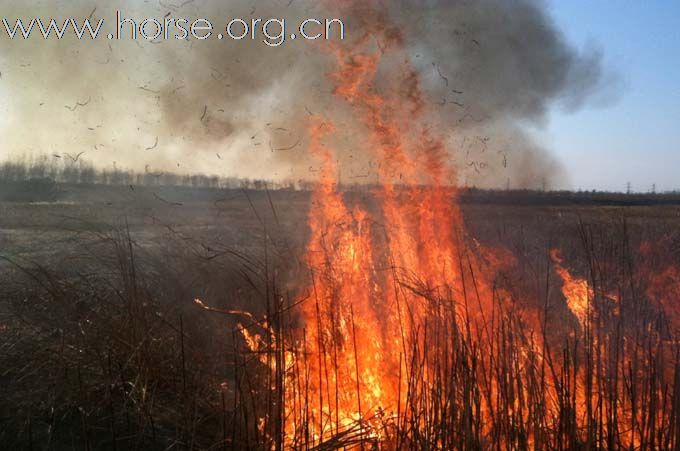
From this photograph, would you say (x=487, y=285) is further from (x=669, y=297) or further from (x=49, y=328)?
(x=49, y=328)

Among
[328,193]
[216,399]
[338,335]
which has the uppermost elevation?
[328,193]

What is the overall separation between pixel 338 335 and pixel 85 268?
511cm

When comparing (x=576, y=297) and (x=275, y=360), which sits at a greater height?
(x=576, y=297)

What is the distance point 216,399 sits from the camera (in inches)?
186

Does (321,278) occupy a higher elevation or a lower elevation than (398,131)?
lower

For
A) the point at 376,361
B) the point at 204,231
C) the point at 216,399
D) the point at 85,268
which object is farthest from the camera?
the point at 204,231

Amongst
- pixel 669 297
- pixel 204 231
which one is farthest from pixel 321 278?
pixel 204 231

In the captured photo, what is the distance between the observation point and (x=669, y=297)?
744 cm

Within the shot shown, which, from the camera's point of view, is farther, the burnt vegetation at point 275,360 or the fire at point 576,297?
the fire at point 576,297

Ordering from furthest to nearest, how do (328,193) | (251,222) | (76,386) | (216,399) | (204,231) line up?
(251,222), (204,231), (328,193), (216,399), (76,386)

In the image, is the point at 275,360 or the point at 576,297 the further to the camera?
the point at 576,297

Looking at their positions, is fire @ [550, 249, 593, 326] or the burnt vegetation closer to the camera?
the burnt vegetation

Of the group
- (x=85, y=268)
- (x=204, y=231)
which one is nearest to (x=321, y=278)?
(x=85, y=268)

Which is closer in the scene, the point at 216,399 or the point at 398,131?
the point at 216,399
